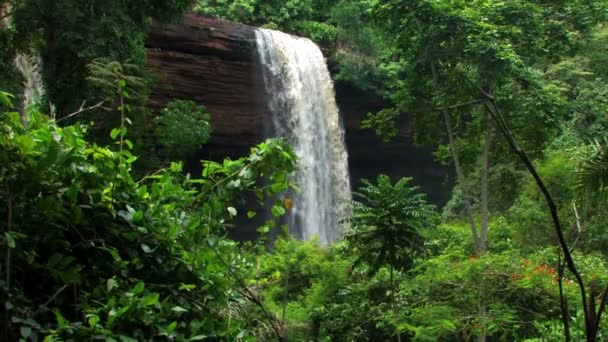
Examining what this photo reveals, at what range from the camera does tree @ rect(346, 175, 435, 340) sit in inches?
250

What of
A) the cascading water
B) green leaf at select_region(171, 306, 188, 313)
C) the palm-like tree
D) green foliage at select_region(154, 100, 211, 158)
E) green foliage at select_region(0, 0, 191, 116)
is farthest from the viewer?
the cascading water

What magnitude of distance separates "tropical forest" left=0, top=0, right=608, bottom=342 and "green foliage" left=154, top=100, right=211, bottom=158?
0.04 m

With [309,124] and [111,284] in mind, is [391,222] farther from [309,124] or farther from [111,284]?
[309,124]

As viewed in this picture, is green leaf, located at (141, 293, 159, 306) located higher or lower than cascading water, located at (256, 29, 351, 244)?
higher

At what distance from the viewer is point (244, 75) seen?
17.0 m

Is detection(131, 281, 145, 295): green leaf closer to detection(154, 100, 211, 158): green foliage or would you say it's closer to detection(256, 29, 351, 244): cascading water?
detection(154, 100, 211, 158): green foliage

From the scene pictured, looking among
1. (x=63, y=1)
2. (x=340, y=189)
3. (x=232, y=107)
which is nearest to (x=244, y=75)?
(x=232, y=107)

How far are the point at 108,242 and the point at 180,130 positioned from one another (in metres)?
10.1

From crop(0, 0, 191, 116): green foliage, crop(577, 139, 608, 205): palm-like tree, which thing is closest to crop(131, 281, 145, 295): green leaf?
crop(577, 139, 608, 205): palm-like tree

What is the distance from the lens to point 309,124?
17781mm

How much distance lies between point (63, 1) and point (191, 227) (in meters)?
8.38

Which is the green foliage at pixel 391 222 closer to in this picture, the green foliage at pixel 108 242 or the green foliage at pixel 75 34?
the green foliage at pixel 108 242

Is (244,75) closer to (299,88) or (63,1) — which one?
(299,88)

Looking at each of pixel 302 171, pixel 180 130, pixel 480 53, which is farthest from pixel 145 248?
pixel 180 130
